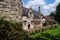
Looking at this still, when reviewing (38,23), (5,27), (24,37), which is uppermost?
(5,27)

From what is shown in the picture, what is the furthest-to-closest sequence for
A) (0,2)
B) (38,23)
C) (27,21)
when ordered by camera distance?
1. (38,23)
2. (27,21)
3. (0,2)

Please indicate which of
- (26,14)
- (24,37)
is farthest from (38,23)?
(24,37)

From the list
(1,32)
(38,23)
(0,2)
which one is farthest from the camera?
(38,23)

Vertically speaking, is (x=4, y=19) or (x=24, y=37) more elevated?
(x=4, y=19)

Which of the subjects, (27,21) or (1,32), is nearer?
(1,32)

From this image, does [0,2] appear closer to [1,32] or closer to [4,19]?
[4,19]

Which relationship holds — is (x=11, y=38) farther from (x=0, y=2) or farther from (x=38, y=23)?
(x=38, y=23)

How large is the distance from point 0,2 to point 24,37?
1283 mm

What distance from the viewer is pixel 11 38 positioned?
18.1 feet

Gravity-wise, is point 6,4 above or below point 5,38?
above

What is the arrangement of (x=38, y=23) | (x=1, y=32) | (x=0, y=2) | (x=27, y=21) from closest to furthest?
(x=1, y=32)
(x=0, y=2)
(x=27, y=21)
(x=38, y=23)

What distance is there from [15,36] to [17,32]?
0.13 m

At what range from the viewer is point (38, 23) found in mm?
50812

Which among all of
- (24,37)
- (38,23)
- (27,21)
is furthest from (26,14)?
(24,37)
